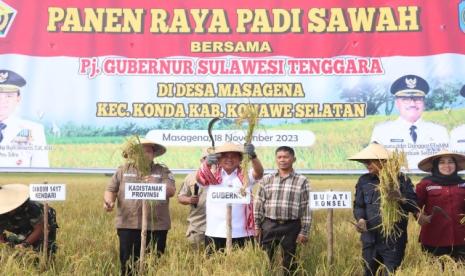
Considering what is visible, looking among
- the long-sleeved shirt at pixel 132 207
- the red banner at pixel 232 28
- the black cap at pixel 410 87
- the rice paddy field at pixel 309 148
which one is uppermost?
the red banner at pixel 232 28

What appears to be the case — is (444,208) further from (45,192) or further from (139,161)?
(45,192)

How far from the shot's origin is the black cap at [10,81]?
18.7ft

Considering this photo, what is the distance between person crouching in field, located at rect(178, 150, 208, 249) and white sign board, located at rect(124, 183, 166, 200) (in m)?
0.70

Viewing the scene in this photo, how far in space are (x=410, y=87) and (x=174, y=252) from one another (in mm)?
3683

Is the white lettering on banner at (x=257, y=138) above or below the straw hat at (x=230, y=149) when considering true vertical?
above

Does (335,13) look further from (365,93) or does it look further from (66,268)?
(66,268)

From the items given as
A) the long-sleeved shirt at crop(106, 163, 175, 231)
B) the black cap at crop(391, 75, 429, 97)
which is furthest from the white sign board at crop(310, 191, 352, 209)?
the black cap at crop(391, 75, 429, 97)

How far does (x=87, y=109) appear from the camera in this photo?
5664mm

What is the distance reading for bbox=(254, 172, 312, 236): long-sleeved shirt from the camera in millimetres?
3424

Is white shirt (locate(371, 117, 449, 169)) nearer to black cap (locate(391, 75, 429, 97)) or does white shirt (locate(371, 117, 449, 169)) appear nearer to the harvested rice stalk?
black cap (locate(391, 75, 429, 97))

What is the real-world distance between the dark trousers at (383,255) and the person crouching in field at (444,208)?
0.35 m

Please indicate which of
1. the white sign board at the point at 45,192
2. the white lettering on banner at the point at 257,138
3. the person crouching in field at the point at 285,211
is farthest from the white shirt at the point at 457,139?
the white sign board at the point at 45,192

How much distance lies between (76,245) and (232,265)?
208 centimetres

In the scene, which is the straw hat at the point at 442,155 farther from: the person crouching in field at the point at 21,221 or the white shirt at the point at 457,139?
the person crouching in field at the point at 21,221
